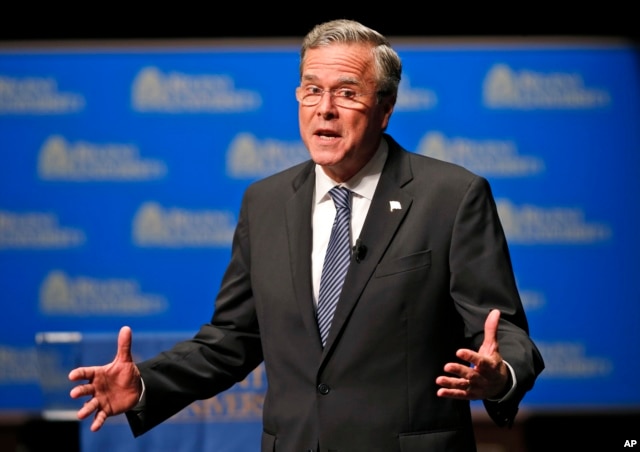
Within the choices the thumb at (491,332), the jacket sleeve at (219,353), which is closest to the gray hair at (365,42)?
the jacket sleeve at (219,353)

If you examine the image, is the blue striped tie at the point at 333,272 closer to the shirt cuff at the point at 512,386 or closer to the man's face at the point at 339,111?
the man's face at the point at 339,111

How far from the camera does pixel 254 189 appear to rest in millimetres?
2418

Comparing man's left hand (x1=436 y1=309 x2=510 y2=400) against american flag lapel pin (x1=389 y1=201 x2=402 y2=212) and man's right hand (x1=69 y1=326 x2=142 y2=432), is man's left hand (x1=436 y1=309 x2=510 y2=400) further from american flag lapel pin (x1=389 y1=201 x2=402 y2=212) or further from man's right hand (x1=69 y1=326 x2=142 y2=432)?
man's right hand (x1=69 y1=326 x2=142 y2=432)

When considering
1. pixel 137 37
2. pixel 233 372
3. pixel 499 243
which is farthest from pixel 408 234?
pixel 137 37

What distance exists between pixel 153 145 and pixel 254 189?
2494 millimetres

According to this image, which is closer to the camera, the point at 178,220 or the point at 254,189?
the point at 254,189

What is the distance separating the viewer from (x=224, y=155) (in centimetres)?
482

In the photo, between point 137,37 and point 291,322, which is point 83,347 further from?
point 137,37

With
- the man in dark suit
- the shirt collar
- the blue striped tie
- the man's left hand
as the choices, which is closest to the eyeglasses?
the man in dark suit

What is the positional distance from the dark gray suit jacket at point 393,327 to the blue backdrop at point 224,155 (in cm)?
260

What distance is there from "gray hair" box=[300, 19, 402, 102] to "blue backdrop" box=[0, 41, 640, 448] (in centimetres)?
250

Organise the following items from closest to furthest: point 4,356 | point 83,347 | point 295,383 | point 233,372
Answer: point 295,383
point 233,372
point 83,347
point 4,356

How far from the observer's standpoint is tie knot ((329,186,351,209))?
88.0 inches

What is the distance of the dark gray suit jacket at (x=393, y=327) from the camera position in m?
2.06
